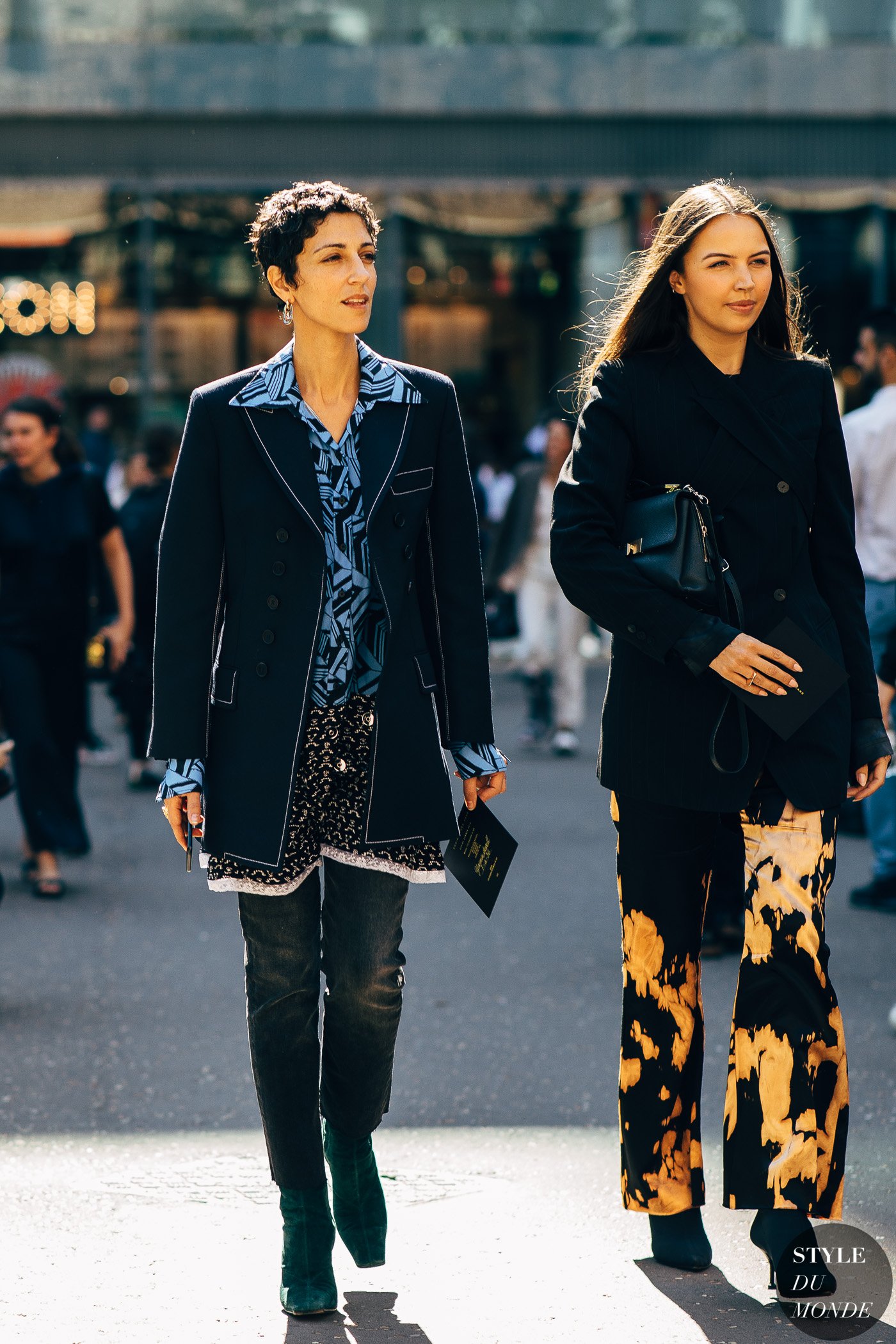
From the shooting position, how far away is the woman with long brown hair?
3.54 m

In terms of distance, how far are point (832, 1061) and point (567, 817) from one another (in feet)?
18.7

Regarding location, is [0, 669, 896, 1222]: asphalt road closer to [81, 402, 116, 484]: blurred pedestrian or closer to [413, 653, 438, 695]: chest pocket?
[413, 653, 438, 695]: chest pocket

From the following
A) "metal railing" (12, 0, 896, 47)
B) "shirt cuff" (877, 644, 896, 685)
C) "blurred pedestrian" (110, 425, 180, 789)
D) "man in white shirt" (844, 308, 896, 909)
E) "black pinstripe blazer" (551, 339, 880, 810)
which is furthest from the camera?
"metal railing" (12, 0, 896, 47)

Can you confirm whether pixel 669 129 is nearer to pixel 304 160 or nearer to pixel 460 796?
pixel 304 160

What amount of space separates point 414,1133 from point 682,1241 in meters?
1.07

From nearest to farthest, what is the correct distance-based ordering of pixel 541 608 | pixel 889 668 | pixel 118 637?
pixel 889 668 → pixel 118 637 → pixel 541 608

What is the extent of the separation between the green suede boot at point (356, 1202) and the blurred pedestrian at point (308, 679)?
0.08m

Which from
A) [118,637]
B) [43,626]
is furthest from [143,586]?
[43,626]

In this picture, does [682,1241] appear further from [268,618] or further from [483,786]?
[268,618]

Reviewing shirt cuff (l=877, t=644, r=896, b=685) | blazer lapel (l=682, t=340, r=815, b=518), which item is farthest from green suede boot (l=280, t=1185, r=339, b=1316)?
shirt cuff (l=877, t=644, r=896, b=685)

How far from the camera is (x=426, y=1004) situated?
5902 millimetres

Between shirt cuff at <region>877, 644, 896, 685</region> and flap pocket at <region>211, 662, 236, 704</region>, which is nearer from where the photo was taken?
flap pocket at <region>211, 662, 236, 704</region>

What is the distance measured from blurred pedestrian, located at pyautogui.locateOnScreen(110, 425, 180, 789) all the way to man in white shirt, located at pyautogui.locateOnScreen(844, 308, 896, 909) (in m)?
4.18

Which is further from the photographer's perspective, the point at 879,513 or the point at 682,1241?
the point at 879,513
